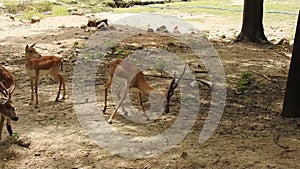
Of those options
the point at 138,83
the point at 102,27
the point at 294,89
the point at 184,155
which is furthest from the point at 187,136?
the point at 102,27

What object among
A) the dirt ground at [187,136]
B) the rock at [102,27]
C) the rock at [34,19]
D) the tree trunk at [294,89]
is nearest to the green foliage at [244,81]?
the dirt ground at [187,136]

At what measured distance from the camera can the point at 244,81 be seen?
20.4 feet

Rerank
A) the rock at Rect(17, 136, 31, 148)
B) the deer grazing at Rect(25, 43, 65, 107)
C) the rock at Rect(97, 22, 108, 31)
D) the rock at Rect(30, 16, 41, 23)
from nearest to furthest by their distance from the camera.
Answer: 1. the rock at Rect(17, 136, 31, 148)
2. the deer grazing at Rect(25, 43, 65, 107)
3. the rock at Rect(97, 22, 108, 31)
4. the rock at Rect(30, 16, 41, 23)

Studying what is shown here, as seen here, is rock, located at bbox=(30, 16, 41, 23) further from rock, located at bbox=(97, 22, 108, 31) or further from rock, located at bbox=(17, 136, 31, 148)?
rock, located at bbox=(17, 136, 31, 148)

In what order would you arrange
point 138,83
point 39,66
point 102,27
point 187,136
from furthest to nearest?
point 102,27 → point 39,66 → point 138,83 → point 187,136

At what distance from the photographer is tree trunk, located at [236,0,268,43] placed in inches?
374

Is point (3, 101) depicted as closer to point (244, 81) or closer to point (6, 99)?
point (6, 99)

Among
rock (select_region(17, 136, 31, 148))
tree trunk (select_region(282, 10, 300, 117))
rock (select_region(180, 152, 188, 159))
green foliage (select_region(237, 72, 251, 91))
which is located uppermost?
tree trunk (select_region(282, 10, 300, 117))

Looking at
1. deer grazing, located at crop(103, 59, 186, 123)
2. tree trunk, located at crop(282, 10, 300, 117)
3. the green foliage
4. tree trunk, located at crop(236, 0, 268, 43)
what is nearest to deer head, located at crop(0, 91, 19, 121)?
deer grazing, located at crop(103, 59, 186, 123)

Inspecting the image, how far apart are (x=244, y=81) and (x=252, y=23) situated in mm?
3658

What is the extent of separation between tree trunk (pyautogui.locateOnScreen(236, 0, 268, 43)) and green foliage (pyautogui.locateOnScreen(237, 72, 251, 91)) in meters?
3.20

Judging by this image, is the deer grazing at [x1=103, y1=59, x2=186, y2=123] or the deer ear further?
the deer grazing at [x1=103, y1=59, x2=186, y2=123]

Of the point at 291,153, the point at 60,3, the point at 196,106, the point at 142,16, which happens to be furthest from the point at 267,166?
the point at 60,3

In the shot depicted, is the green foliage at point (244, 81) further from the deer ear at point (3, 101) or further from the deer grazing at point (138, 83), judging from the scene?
the deer ear at point (3, 101)
